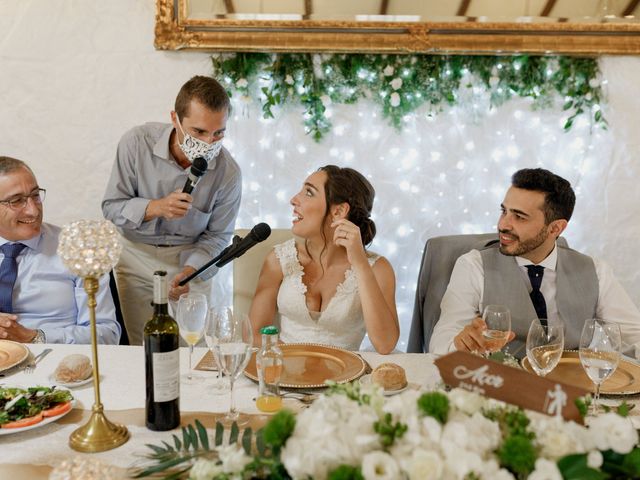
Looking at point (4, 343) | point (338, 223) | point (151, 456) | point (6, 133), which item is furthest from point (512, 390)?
point (6, 133)

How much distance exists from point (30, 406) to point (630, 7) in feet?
9.90

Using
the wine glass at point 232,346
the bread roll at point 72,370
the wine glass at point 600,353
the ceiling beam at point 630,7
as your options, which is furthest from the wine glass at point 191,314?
the ceiling beam at point 630,7

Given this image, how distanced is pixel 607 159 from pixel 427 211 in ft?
3.05

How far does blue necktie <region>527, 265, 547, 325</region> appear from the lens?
2160mm

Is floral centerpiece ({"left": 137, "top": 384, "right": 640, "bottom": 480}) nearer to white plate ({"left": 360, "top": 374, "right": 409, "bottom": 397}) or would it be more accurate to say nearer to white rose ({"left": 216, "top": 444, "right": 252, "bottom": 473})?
white rose ({"left": 216, "top": 444, "right": 252, "bottom": 473})

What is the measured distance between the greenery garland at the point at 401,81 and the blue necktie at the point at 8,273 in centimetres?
133

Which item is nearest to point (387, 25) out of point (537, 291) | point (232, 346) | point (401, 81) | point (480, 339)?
point (401, 81)

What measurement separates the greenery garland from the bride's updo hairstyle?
859 mm

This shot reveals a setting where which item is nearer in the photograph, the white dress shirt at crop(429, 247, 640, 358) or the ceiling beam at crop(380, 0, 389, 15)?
the white dress shirt at crop(429, 247, 640, 358)

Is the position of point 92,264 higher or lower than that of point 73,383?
higher

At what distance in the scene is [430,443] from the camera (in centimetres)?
77

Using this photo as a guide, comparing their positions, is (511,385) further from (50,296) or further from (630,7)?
(630,7)

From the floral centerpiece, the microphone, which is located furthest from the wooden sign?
the microphone

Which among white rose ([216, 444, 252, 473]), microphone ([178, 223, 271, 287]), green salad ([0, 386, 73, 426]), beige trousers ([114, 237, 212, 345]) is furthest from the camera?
beige trousers ([114, 237, 212, 345])
